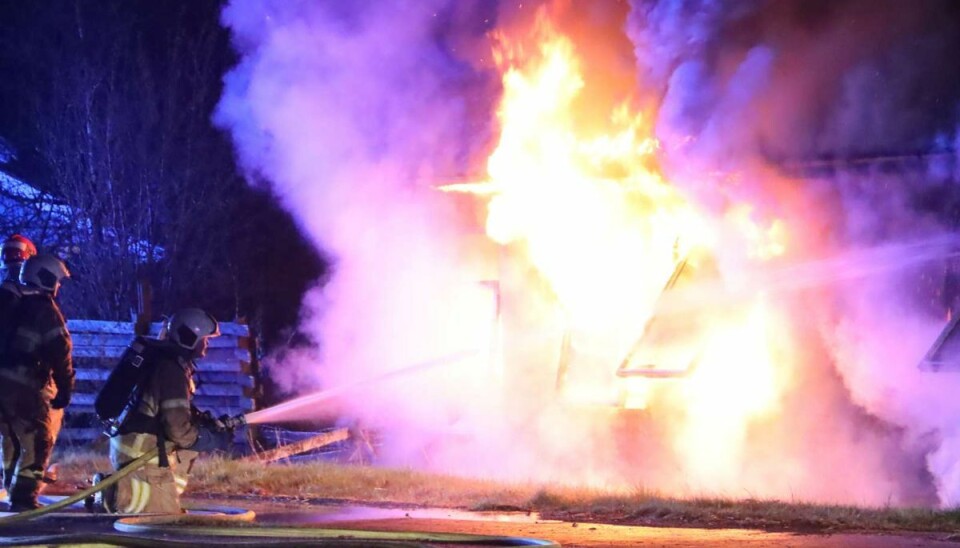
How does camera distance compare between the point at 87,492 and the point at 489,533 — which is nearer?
the point at 489,533

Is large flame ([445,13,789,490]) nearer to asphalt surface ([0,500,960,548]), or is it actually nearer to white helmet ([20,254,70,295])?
asphalt surface ([0,500,960,548])

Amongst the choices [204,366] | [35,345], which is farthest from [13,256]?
[204,366]

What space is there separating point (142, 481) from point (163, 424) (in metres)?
0.45

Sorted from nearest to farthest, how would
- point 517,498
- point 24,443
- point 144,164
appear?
point 24,443, point 517,498, point 144,164

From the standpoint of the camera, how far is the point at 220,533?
20.8 feet

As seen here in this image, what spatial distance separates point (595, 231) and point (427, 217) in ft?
7.29

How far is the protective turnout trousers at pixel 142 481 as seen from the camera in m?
7.26

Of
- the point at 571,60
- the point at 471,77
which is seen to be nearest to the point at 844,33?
the point at 571,60

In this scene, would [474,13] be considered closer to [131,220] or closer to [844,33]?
→ [844,33]

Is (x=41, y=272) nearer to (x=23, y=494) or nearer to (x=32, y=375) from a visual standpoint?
(x=32, y=375)

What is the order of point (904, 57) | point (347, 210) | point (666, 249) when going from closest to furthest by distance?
point (904, 57) → point (666, 249) → point (347, 210)

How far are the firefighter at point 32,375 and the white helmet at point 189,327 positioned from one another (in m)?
1.37

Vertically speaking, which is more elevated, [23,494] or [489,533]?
[23,494]

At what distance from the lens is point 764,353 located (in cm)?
1124
